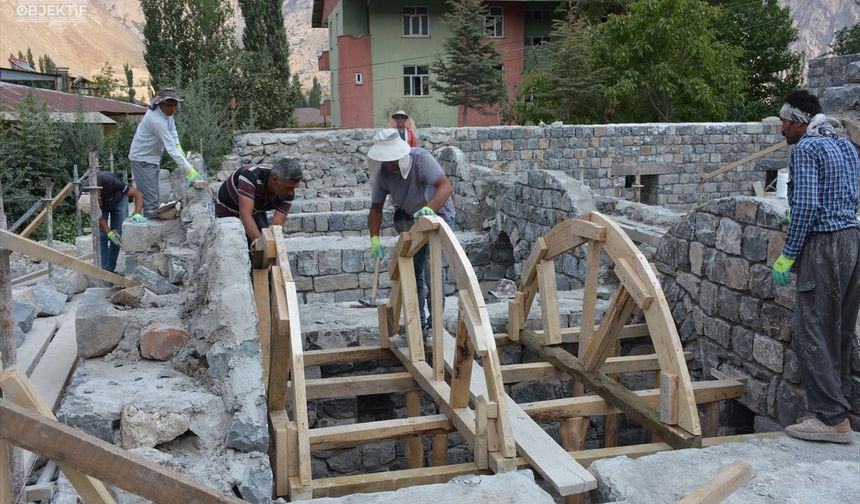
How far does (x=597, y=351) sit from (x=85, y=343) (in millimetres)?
2867

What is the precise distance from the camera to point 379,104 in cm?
2944

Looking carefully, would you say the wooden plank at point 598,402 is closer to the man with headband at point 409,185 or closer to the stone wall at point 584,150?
the man with headband at point 409,185

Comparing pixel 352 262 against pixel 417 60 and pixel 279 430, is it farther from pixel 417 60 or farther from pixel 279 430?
pixel 417 60

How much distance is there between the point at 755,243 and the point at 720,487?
227 centimetres

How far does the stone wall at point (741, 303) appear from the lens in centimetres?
450

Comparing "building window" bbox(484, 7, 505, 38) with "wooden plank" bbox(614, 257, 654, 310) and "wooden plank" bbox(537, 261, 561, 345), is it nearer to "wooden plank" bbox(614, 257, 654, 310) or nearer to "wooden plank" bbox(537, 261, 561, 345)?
"wooden plank" bbox(537, 261, 561, 345)

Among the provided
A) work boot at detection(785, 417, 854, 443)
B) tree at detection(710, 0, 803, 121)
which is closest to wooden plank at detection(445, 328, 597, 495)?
work boot at detection(785, 417, 854, 443)

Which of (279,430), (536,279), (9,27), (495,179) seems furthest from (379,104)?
(9,27)

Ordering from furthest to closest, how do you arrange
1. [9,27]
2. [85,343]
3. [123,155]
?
[9,27]
[123,155]
[85,343]

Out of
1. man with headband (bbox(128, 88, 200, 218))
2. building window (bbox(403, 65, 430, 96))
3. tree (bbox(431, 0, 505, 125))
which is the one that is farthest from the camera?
building window (bbox(403, 65, 430, 96))

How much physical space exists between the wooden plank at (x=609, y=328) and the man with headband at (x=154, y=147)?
379 cm

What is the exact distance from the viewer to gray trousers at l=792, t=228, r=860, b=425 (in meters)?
3.88

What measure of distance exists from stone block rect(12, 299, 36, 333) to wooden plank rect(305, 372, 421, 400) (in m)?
2.37

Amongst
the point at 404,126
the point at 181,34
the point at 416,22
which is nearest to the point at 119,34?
the point at 181,34
